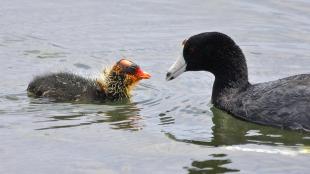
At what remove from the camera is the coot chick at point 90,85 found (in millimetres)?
11594

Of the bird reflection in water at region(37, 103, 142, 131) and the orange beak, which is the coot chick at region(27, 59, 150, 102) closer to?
the orange beak

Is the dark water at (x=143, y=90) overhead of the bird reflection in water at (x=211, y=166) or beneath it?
overhead

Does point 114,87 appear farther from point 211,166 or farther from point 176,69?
point 211,166

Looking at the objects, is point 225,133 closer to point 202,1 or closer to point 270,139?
point 270,139

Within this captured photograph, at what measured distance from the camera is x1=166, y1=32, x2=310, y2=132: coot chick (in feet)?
34.0

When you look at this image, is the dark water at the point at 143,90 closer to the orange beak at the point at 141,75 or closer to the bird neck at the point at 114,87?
the bird neck at the point at 114,87

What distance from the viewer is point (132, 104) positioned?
11.8 metres

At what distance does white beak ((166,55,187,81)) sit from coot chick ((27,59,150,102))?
535 mm

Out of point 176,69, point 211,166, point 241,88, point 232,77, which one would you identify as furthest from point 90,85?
point 211,166

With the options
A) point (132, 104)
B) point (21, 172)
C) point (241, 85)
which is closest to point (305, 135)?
point (241, 85)

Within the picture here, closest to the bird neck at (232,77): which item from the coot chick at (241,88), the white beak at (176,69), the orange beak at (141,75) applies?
the coot chick at (241,88)

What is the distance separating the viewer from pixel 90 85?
38.7 ft

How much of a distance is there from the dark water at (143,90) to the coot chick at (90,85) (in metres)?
0.25

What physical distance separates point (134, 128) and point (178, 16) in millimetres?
6022
